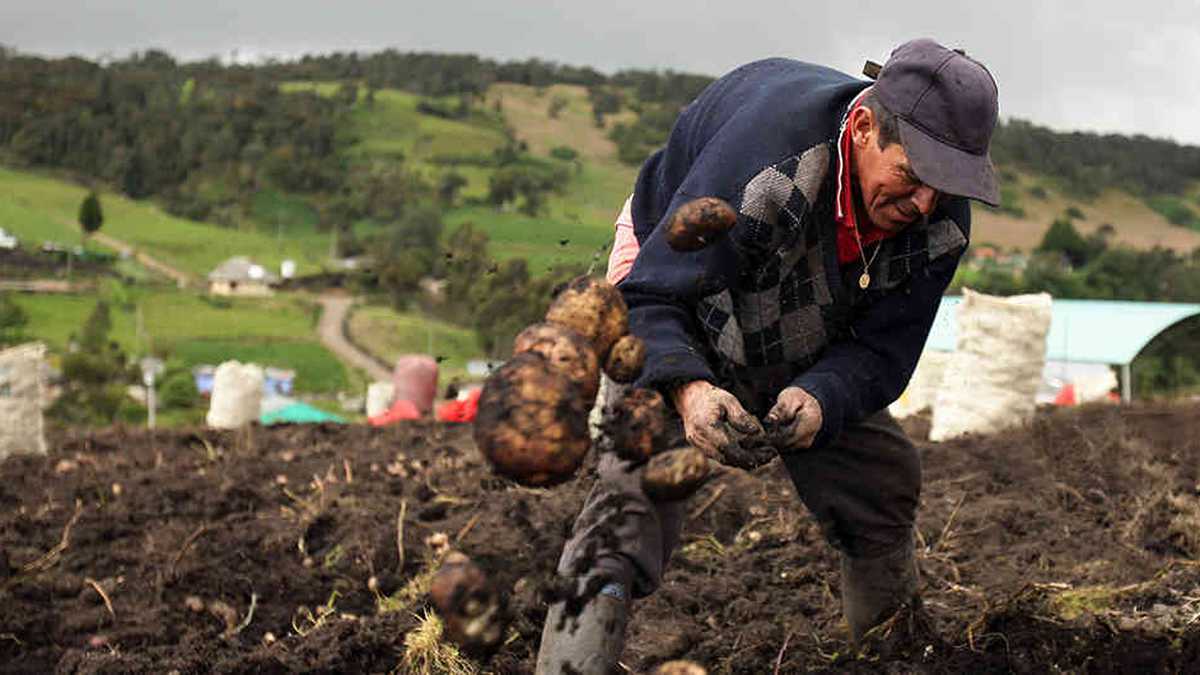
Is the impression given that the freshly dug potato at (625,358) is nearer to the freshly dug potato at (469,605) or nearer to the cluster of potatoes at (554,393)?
the cluster of potatoes at (554,393)

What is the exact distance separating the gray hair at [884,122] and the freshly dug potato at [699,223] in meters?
0.37

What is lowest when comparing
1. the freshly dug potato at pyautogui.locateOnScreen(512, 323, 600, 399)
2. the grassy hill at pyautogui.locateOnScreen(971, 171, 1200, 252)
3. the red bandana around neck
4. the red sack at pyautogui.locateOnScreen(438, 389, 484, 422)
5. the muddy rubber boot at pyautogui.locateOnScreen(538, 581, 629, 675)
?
the grassy hill at pyautogui.locateOnScreen(971, 171, 1200, 252)

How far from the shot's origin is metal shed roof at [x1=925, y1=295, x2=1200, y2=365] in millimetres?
18859

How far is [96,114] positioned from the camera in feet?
201

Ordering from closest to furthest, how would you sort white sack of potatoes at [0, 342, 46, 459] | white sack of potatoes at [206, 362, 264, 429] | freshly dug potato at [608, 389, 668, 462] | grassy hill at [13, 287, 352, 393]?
freshly dug potato at [608, 389, 668, 462] → white sack of potatoes at [0, 342, 46, 459] → white sack of potatoes at [206, 362, 264, 429] → grassy hill at [13, 287, 352, 393]

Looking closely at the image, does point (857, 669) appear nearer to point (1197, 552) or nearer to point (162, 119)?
point (1197, 552)

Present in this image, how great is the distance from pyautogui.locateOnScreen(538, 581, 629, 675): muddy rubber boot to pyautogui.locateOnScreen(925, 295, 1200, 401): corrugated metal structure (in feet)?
54.5

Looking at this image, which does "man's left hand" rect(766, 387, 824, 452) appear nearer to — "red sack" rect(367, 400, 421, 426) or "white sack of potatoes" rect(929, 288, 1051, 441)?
"white sack of potatoes" rect(929, 288, 1051, 441)

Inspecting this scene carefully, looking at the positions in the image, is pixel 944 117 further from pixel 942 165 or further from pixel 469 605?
pixel 469 605

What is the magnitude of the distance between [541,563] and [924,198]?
2111 mm

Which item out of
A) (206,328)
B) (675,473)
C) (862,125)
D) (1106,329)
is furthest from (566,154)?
(206,328)

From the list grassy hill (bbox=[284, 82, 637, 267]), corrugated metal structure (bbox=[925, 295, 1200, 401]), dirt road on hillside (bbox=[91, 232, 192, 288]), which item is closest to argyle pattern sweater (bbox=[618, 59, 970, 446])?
corrugated metal structure (bbox=[925, 295, 1200, 401])

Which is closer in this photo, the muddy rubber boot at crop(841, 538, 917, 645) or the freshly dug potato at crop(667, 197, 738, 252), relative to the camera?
the freshly dug potato at crop(667, 197, 738, 252)

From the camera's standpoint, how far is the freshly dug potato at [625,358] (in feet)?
7.61
